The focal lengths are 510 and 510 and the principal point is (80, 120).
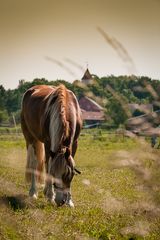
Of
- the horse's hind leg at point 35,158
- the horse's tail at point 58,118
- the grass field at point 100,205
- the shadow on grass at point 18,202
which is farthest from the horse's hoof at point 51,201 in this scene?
the horse's hind leg at point 35,158

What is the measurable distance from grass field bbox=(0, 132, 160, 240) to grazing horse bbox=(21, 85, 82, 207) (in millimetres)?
316

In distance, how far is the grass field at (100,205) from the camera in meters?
1.77

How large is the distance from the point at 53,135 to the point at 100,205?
2758 millimetres

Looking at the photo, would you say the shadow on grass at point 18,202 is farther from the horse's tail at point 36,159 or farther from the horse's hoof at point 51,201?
the horse's tail at point 36,159

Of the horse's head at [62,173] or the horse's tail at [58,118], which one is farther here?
the horse's tail at [58,118]

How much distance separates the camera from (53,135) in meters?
7.86

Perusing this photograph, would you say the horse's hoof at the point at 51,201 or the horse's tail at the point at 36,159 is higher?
the horse's tail at the point at 36,159

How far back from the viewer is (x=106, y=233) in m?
5.39

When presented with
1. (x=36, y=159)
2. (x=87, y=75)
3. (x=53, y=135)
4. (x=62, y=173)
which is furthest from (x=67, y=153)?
(x=87, y=75)

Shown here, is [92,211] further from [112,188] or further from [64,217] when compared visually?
[112,188]

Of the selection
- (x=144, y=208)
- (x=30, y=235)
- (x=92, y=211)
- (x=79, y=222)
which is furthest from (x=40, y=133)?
(x=144, y=208)

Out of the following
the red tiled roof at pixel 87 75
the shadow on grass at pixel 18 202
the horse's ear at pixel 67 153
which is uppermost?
the red tiled roof at pixel 87 75

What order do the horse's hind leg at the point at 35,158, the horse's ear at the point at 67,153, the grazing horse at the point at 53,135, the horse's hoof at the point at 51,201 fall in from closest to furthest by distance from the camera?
the grazing horse at the point at 53,135, the horse's ear at the point at 67,153, the horse's hoof at the point at 51,201, the horse's hind leg at the point at 35,158

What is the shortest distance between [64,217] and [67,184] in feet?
3.18
